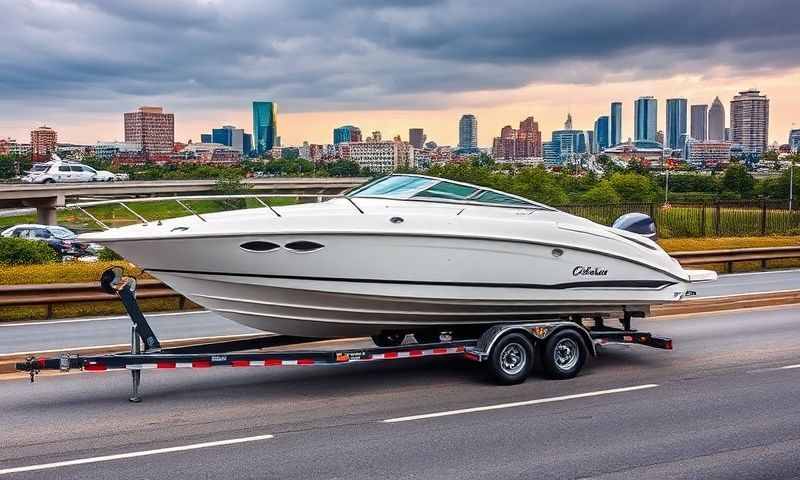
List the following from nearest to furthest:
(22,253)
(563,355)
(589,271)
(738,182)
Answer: (563,355), (589,271), (22,253), (738,182)

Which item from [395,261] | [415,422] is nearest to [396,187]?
[395,261]

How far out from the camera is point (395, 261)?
8.76 meters

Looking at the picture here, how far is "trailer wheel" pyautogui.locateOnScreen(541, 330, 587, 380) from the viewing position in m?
9.46

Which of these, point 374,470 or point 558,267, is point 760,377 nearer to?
point 558,267

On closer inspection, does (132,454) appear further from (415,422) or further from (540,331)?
(540,331)

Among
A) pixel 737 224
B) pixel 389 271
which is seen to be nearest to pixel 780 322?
pixel 389 271

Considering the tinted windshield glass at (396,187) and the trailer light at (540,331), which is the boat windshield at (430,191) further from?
the trailer light at (540,331)

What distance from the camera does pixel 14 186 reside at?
59594 mm

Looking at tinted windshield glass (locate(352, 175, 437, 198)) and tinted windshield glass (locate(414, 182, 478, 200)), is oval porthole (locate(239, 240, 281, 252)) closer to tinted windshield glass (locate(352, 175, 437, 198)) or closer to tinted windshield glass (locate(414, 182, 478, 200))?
tinted windshield glass (locate(352, 175, 437, 198))

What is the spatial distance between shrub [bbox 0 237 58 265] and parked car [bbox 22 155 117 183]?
41.3 m

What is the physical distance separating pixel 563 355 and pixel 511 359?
0.67 metres

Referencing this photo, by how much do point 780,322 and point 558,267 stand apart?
18.4 ft

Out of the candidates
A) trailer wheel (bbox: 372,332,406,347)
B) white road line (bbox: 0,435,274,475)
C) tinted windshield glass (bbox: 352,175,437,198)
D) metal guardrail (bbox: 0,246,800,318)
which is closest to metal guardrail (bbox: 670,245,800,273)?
metal guardrail (bbox: 0,246,800,318)

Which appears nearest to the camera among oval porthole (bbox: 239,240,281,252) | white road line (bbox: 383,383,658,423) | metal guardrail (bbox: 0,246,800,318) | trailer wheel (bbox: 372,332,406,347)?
white road line (bbox: 383,383,658,423)
